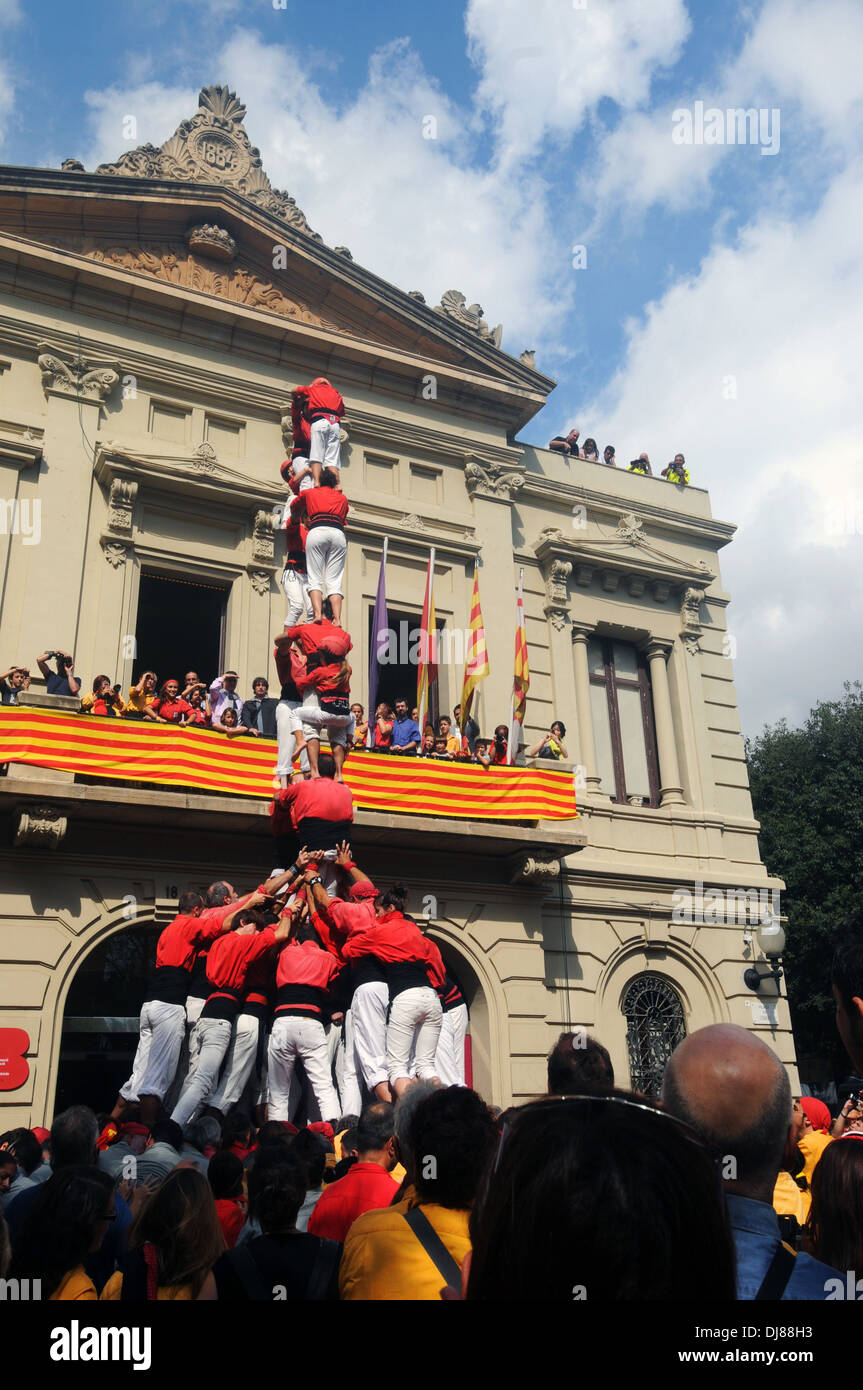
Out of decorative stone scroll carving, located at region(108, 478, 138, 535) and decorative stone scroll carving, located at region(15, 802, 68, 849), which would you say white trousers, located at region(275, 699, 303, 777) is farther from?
decorative stone scroll carving, located at region(108, 478, 138, 535)

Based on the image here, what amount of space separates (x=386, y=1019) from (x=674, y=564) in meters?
13.8

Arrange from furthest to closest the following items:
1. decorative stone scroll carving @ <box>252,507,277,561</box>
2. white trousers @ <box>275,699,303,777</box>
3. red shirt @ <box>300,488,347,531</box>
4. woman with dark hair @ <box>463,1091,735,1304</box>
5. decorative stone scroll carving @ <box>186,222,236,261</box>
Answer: decorative stone scroll carving @ <box>186,222,236,261</box>
decorative stone scroll carving @ <box>252,507,277,561</box>
red shirt @ <box>300,488,347,531</box>
white trousers @ <box>275,699,303,777</box>
woman with dark hair @ <box>463,1091,735,1304</box>

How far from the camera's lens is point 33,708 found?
1253 cm

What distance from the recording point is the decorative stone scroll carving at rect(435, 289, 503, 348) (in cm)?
1997

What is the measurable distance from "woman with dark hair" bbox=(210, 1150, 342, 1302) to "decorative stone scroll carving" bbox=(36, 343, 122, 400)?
14.6 m

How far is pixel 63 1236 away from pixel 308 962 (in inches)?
205

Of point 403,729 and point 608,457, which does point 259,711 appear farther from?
point 608,457

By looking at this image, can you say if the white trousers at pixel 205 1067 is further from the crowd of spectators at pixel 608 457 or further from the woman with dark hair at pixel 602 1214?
the crowd of spectators at pixel 608 457

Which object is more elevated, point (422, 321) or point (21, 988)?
point (422, 321)

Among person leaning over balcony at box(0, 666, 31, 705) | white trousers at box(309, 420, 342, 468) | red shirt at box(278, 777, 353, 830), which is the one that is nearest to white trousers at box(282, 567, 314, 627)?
white trousers at box(309, 420, 342, 468)

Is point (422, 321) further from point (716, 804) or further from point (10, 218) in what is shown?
point (716, 804)

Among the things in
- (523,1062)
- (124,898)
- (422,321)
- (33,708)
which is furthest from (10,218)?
(523,1062)
